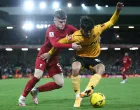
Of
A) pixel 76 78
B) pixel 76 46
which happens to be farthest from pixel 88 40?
pixel 76 78

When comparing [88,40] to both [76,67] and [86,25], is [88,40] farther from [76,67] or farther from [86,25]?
[76,67]

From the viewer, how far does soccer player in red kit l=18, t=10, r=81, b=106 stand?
8.31 metres

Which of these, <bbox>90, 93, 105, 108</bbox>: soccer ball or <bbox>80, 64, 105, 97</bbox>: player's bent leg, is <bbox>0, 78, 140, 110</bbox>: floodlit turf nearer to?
<bbox>90, 93, 105, 108</bbox>: soccer ball

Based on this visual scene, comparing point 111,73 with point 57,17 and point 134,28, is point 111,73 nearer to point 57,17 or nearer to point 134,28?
point 134,28

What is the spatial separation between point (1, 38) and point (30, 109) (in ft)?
139

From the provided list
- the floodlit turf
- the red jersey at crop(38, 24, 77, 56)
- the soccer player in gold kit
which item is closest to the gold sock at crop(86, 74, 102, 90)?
the soccer player in gold kit

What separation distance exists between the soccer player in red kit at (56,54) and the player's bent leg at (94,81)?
79 cm

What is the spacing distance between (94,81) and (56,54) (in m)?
1.54

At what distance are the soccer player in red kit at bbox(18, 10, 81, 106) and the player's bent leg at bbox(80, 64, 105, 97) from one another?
2.60 feet

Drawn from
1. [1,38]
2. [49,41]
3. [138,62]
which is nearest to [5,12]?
[1,38]

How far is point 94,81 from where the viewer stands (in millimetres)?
7820

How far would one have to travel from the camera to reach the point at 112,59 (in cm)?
4906

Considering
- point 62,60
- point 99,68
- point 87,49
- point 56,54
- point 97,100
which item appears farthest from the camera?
point 62,60

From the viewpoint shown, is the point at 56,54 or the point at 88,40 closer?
the point at 88,40
